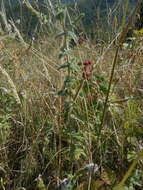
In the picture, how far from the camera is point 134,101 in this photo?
1342mm

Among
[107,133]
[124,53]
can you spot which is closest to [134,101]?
[107,133]

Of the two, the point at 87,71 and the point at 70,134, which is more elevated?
the point at 87,71

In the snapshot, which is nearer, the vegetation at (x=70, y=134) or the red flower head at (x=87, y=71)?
the vegetation at (x=70, y=134)

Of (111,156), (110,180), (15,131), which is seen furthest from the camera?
(15,131)

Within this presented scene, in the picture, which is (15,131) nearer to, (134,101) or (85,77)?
(85,77)

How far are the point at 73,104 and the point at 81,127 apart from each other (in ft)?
0.32

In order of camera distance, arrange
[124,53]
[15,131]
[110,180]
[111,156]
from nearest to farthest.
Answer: [110,180], [111,156], [15,131], [124,53]

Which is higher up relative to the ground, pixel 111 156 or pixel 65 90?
pixel 65 90

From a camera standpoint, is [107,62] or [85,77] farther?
[107,62]

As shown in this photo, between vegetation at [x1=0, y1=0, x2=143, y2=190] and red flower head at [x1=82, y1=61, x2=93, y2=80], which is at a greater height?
red flower head at [x1=82, y1=61, x2=93, y2=80]

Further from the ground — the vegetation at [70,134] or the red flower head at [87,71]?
the red flower head at [87,71]

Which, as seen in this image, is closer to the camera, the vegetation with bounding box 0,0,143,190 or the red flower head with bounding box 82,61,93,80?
the vegetation with bounding box 0,0,143,190

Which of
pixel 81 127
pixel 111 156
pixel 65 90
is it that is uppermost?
pixel 65 90

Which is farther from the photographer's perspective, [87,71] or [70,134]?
[87,71]
